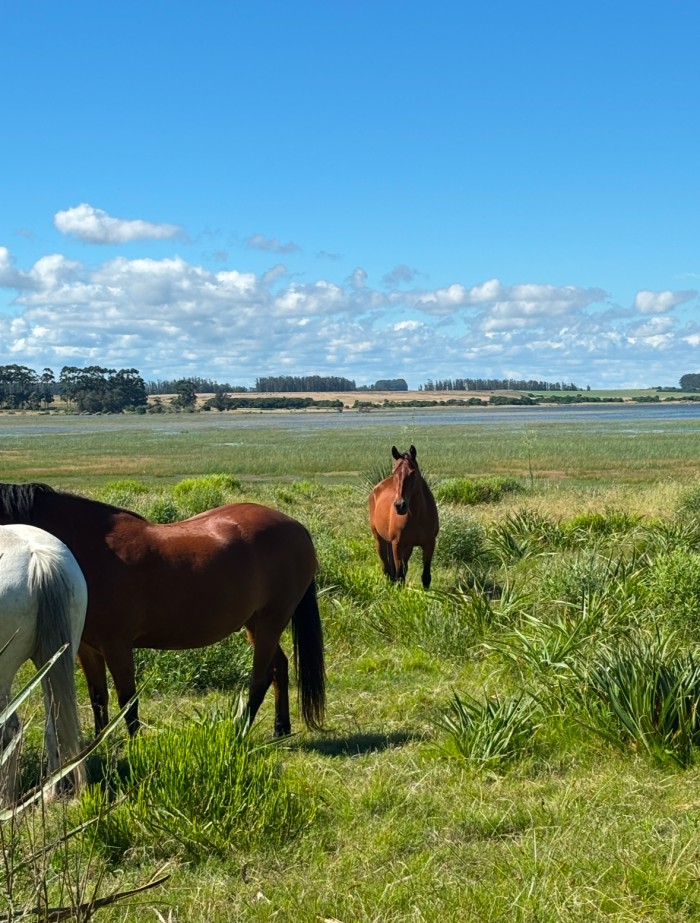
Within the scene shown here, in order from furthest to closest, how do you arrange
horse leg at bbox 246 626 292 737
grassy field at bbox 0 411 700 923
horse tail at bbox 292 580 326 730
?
horse tail at bbox 292 580 326 730, horse leg at bbox 246 626 292 737, grassy field at bbox 0 411 700 923

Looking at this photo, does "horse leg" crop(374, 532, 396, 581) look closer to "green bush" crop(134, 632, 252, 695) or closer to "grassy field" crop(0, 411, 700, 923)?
"grassy field" crop(0, 411, 700, 923)

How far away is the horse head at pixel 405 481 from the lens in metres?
10.5

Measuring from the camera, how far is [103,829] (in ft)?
12.9

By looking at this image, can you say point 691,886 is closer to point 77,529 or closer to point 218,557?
point 218,557

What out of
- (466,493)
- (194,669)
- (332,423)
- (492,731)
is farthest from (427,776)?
(332,423)

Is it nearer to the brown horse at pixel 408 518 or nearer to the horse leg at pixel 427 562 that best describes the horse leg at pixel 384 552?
the brown horse at pixel 408 518

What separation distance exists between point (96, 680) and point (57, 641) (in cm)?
126

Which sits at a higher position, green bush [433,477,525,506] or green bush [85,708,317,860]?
Answer: green bush [85,708,317,860]

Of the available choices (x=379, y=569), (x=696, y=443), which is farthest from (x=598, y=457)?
(x=379, y=569)

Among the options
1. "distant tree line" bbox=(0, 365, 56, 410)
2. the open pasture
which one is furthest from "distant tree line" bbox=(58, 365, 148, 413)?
the open pasture

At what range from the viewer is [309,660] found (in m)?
6.04

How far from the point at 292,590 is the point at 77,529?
1475 millimetres

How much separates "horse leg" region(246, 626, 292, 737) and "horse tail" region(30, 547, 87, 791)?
1629 mm

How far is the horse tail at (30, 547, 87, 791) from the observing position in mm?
4273
